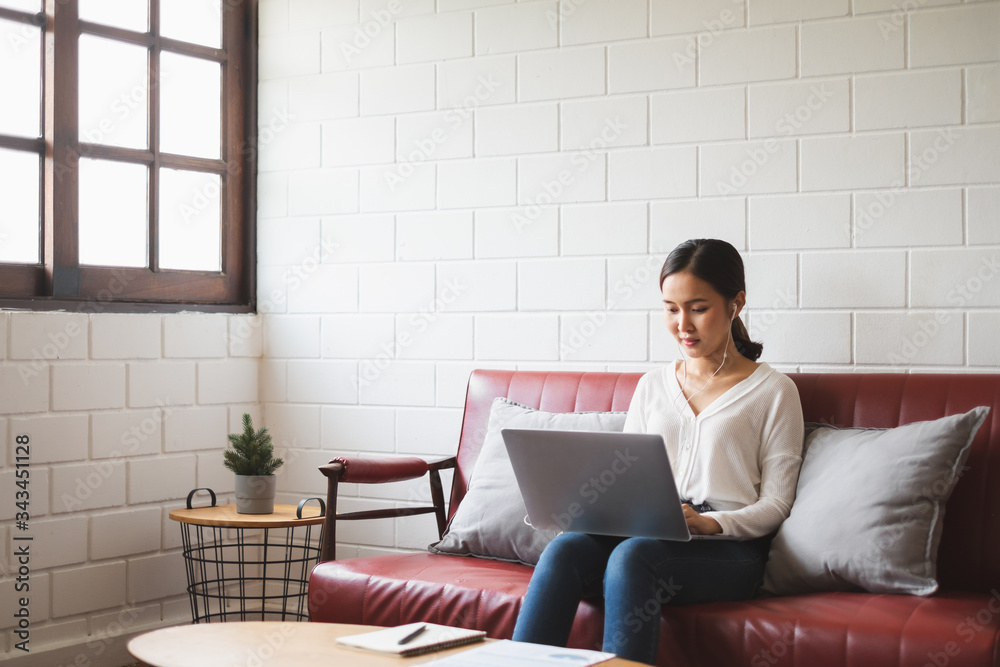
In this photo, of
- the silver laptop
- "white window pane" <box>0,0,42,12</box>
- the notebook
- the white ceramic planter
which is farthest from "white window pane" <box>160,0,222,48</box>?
the notebook

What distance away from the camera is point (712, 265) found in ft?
8.70

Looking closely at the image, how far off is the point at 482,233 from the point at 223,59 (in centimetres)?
125

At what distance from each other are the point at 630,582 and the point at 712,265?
0.87 metres

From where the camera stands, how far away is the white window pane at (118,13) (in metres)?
3.49

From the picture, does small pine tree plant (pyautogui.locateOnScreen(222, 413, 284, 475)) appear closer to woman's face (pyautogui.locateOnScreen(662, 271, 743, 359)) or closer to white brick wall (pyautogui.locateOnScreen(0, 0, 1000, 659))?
white brick wall (pyautogui.locateOnScreen(0, 0, 1000, 659))

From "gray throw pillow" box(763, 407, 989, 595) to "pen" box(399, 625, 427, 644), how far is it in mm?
867

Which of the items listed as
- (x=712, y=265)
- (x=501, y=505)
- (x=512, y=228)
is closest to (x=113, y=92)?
(x=512, y=228)

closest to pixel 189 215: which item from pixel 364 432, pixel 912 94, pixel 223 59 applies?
pixel 223 59

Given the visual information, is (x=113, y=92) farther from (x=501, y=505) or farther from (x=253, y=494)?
(x=501, y=505)

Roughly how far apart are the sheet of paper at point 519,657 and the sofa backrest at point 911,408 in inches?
42.8

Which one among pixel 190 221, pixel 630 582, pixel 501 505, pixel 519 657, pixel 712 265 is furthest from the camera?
pixel 190 221

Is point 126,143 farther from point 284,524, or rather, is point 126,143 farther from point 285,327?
point 284,524

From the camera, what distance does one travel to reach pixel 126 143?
359cm

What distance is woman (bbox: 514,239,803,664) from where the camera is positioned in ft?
7.31
